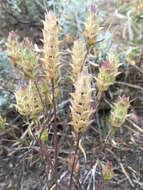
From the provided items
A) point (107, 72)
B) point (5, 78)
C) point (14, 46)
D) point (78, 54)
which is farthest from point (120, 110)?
point (5, 78)

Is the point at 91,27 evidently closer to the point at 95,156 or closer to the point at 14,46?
the point at 14,46

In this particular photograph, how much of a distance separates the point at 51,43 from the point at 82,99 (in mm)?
193

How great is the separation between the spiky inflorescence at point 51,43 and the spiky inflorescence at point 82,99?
118mm

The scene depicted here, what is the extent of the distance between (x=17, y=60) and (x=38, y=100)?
18cm

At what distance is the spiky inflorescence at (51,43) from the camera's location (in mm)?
623

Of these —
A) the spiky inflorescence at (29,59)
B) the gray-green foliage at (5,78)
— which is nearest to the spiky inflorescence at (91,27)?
the spiky inflorescence at (29,59)

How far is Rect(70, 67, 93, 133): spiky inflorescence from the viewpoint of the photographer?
0.56 m

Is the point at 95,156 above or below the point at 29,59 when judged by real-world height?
below

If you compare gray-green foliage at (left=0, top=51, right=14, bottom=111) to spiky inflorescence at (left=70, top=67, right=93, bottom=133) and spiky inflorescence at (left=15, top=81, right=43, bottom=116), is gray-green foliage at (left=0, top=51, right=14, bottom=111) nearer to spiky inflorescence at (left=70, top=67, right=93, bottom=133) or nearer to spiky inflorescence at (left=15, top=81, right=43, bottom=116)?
spiky inflorescence at (left=15, top=81, right=43, bottom=116)

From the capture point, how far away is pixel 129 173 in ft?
3.56

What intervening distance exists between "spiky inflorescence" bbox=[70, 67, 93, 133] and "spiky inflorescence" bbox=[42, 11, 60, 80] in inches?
4.7

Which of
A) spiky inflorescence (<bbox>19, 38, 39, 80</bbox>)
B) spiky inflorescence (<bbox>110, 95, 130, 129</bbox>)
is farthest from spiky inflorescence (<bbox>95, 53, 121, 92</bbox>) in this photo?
spiky inflorescence (<bbox>19, 38, 39, 80</bbox>)

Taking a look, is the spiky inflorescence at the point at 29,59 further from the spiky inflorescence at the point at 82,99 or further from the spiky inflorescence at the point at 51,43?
the spiky inflorescence at the point at 82,99

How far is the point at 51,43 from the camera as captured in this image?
64 centimetres
